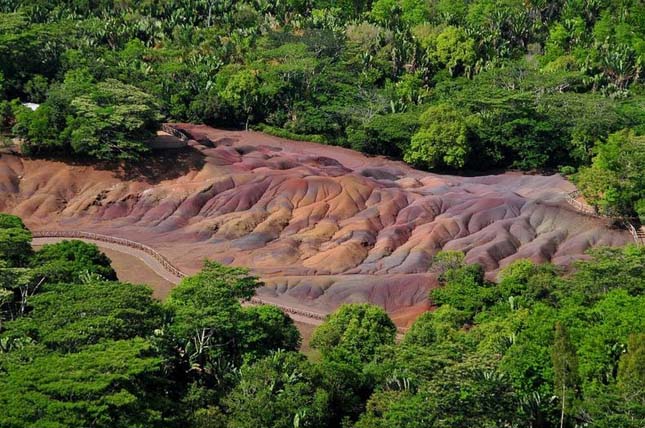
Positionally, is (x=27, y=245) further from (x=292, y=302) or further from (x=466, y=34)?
(x=466, y=34)

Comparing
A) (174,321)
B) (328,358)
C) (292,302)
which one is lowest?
(292,302)

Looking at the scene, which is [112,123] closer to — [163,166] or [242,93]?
[163,166]

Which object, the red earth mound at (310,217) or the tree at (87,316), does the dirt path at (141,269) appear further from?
the tree at (87,316)

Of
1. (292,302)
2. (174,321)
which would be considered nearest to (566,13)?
(292,302)

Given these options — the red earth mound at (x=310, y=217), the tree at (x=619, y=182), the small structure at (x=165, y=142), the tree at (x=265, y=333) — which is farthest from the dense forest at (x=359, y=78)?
the tree at (x=265, y=333)

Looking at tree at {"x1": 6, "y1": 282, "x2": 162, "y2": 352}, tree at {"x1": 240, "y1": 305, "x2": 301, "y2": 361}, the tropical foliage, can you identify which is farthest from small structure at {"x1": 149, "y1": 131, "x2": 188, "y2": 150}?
tree at {"x1": 6, "y1": 282, "x2": 162, "y2": 352}

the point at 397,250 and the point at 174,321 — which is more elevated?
the point at 174,321

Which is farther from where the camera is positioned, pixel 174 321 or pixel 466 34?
pixel 466 34
